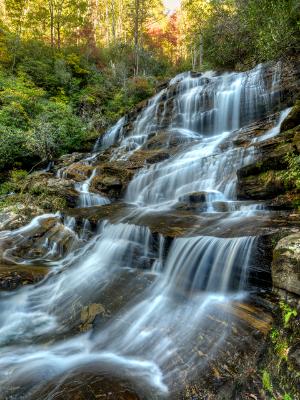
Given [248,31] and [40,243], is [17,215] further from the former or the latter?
[248,31]

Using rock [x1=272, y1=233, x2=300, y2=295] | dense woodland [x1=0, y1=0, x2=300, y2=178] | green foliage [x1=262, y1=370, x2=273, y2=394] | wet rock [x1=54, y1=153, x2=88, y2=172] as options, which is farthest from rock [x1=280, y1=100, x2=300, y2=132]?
wet rock [x1=54, y1=153, x2=88, y2=172]

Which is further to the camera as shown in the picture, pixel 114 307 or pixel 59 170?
pixel 59 170

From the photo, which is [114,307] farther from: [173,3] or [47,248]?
[173,3]

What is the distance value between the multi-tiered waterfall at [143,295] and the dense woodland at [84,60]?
553cm

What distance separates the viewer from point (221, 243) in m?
5.15

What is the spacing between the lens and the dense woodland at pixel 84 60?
549 inches

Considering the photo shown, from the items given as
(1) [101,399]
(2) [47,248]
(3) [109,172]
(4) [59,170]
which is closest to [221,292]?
(1) [101,399]

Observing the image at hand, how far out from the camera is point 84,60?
2588 cm

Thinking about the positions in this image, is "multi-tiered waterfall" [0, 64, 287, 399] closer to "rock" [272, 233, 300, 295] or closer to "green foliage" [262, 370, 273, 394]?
"green foliage" [262, 370, 273, 394]

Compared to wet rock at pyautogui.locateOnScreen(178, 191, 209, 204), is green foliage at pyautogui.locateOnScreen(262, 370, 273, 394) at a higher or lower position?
lower

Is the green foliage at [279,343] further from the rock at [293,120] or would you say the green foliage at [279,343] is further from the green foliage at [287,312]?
the rock at [293,120]

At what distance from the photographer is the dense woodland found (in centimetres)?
1395

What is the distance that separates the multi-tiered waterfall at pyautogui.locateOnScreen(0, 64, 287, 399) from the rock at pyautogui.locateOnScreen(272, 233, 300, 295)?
0.78 metres

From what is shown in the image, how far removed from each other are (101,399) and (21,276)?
12.5 feet
